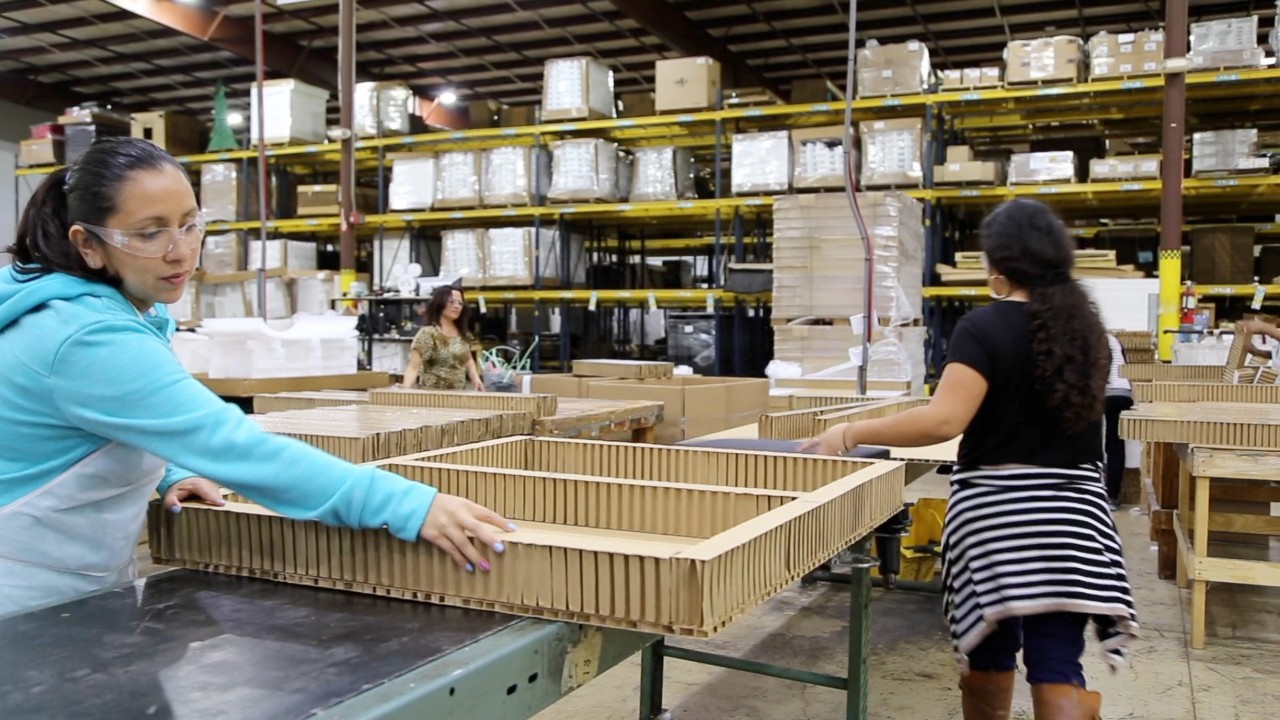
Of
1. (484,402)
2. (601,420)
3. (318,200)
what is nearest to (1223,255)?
(601,420)

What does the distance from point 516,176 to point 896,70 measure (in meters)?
3.98

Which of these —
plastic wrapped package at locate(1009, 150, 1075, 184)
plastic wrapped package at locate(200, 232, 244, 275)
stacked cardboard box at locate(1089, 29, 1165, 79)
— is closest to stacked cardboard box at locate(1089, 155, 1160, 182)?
plastic wrapped package at locate(1009, 150, 1075, 184)

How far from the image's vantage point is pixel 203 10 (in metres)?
12.5

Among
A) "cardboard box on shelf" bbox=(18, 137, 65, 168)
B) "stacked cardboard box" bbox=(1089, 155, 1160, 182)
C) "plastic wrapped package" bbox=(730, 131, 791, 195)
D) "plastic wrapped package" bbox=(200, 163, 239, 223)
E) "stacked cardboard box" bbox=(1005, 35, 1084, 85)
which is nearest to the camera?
"stacked cardboard box" bbox=(1005, 35, 1084, 85)

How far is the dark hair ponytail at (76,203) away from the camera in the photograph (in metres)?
1.35

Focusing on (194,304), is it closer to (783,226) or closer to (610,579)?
(783,226)

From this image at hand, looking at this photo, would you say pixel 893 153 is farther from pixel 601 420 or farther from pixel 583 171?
pixel 601 420

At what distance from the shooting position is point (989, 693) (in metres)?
2.42

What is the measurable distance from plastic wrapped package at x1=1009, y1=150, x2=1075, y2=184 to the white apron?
8527 mm

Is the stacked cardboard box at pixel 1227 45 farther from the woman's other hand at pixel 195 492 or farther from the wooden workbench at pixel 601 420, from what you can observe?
the woman's other hand at pixel 195 492

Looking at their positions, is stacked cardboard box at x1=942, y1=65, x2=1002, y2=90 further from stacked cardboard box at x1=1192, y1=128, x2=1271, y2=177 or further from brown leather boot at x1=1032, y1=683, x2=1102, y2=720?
brown leather boot at x1=1032, y1=683, x2=1102, y2=720

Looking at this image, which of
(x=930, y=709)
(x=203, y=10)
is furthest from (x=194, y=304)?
(x=930, y=709)

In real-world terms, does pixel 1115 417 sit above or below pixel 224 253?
below

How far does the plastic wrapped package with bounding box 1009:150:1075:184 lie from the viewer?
8562 millimetres
